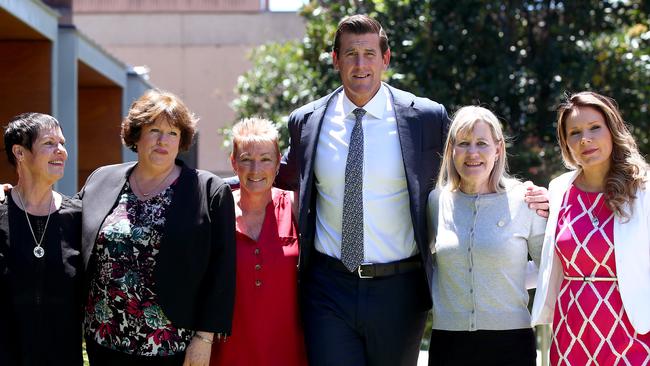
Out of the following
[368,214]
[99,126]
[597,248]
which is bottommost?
[597,248]

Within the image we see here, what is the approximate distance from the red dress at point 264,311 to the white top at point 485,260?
722 millimetres

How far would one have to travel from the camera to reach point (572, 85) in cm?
1070

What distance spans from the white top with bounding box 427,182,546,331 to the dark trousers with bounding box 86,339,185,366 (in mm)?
1262

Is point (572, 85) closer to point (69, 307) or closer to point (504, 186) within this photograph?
point (504, 186)

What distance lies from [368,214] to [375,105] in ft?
1.92

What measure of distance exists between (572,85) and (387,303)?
6.70 m

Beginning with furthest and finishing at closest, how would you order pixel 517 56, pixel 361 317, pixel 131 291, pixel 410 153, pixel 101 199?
1. pixel 517 56
2. pixel 410 153
3. pixel 361 317
4. pixel 101 199
5. pixel 131 291

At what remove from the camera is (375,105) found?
4906 millimetres

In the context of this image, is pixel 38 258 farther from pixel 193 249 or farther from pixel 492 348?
pixel 492 348

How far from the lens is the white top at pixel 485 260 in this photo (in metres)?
4.46

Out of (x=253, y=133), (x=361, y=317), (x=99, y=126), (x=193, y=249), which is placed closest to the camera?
(x=193, y=249)

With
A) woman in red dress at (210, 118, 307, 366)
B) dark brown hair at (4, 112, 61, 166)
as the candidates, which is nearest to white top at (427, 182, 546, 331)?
woman in red dress at (210, 118, 307, 366)

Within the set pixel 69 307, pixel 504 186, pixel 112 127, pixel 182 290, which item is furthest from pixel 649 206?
pixel 112 127

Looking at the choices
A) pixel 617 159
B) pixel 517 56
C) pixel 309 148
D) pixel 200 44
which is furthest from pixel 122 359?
pixel 200 44
